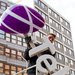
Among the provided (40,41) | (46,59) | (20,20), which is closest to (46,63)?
(46,59)

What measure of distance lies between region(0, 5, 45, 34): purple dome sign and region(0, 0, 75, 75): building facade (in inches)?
1103

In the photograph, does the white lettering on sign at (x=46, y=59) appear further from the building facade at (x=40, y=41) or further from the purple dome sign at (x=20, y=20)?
the building facade at (x=40, y=41)

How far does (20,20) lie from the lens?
766 cm

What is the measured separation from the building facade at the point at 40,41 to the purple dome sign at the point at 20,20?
28010 mm

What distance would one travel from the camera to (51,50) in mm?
7348

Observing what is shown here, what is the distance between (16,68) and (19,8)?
41.0 metres

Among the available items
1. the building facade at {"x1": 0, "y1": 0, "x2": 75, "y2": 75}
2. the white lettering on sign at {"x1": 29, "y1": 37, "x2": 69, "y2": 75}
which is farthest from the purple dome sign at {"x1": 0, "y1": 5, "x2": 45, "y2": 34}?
the building facade at {"x1": 0, "y1": 0, "x2": 75, "y2": 75}

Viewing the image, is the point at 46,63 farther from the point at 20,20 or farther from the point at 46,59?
the point at 20,20

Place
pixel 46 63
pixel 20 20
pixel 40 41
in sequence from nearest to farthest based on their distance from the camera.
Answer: pixel 46 63
pixel 20 20
pixel 40 41

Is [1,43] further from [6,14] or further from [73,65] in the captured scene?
[6,14]

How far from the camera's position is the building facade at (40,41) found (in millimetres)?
46938

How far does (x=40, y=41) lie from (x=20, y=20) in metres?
53.2

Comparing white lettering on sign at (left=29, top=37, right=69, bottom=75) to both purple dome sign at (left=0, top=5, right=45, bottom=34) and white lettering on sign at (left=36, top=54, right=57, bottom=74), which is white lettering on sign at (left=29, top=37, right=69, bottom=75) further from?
purple dome sign at (left=0, top=5, right=45, bottom=34)

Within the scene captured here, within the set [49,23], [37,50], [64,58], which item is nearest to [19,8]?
[37,50]
